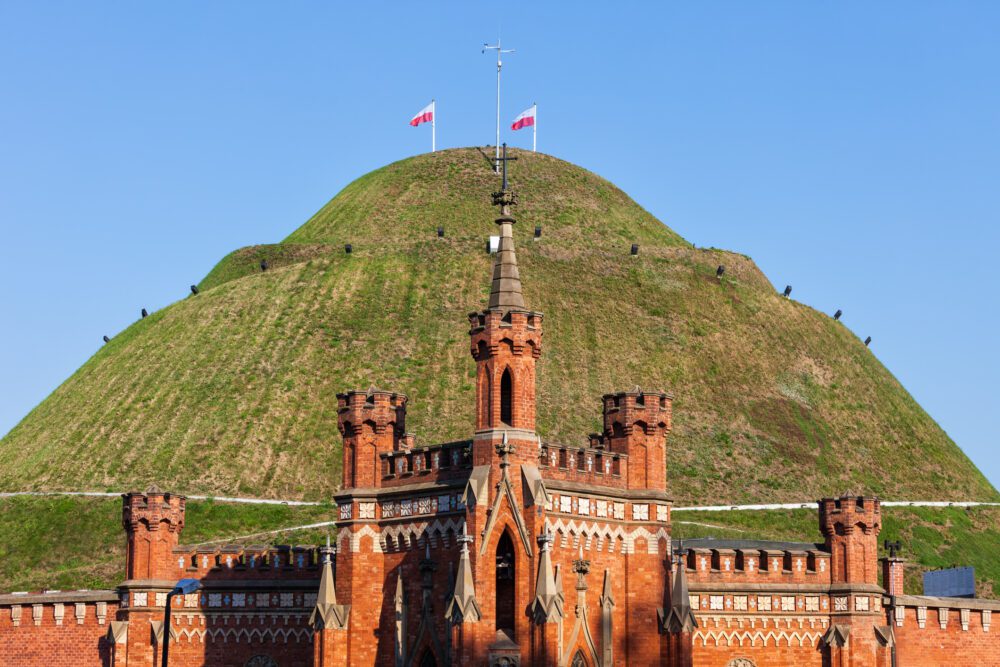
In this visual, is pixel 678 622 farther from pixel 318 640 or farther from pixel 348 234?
pixel 348 234

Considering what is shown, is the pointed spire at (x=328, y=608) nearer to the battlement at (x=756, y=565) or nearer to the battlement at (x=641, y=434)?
the battlement at (x=641, y=434)

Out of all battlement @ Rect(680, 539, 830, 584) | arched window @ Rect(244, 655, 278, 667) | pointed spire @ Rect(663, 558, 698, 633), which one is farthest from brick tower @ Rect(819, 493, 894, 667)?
arched window @ Rect(244, 655, 278, 667)

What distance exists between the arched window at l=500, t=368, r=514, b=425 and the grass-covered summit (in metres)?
72.2

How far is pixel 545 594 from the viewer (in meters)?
42.9

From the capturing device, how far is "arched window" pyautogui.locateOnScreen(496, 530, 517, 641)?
43812 millimetres

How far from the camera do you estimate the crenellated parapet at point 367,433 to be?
1909 inches

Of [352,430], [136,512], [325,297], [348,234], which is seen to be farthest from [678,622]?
[348,234]

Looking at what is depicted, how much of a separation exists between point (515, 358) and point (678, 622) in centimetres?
1035

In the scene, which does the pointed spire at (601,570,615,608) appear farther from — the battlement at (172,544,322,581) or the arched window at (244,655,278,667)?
the arched window at (244,655,278,667)

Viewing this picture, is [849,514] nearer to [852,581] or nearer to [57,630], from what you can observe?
[852,581]

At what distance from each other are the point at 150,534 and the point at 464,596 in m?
15.9

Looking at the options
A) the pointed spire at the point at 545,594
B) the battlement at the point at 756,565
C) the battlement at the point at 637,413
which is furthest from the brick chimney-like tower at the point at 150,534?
the battlement at the point at 756,565

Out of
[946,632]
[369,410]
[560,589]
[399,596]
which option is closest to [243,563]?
[369,410]

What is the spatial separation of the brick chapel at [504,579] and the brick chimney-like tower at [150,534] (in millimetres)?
80
